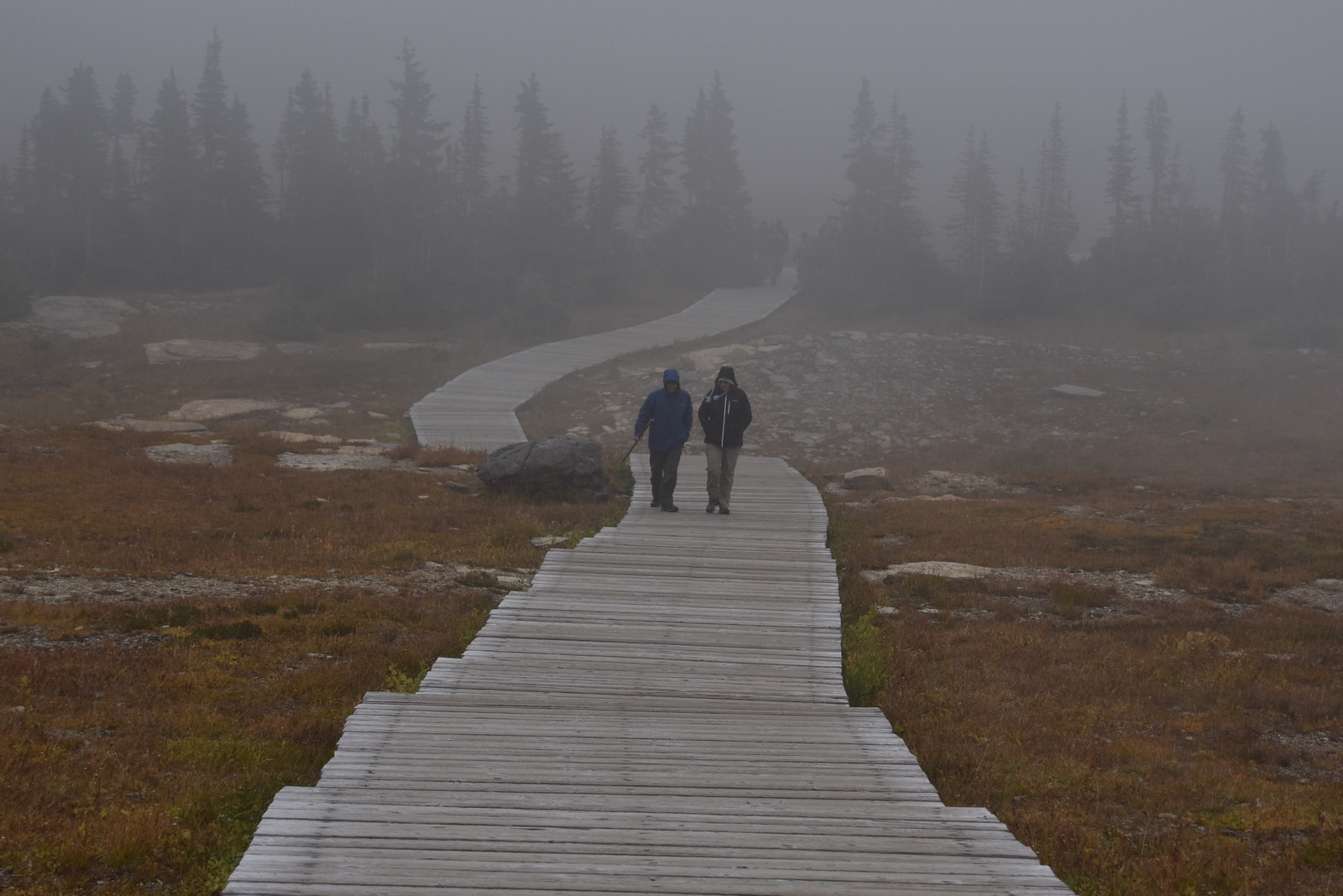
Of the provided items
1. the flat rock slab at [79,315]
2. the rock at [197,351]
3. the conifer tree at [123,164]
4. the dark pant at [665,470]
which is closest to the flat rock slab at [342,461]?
the dark pant at [665,470]

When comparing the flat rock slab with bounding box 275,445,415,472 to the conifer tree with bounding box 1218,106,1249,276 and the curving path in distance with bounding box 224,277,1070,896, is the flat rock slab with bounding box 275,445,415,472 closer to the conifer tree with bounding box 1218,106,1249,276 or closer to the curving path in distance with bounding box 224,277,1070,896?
the curving path in distance with bounding box 224,277,1070,896

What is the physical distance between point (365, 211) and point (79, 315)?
829 inches

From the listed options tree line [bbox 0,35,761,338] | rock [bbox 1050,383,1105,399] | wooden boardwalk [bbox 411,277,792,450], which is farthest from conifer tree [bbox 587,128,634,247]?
rock [bbox 1050,383,1105,399]

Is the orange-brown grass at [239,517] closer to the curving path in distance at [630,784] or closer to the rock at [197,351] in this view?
the curving path in distance at [630,784]

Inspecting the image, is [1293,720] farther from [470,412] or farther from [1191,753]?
[470,412]

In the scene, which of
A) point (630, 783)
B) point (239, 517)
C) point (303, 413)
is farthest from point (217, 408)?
point (630, 783)

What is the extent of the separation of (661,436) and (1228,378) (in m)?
33.4

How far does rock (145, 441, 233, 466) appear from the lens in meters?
19.3

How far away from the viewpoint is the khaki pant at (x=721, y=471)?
14.7m

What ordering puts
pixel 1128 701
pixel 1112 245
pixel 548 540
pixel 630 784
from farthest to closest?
pixel 1112 245, pixel 548 540, pixel 1128 701, pixel 630 784

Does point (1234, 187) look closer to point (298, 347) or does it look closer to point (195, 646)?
point (298, 347)

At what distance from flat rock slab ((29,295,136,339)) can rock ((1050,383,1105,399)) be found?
3701 centimetres

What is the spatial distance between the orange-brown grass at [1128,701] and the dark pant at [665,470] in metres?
2.48

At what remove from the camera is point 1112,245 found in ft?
202
